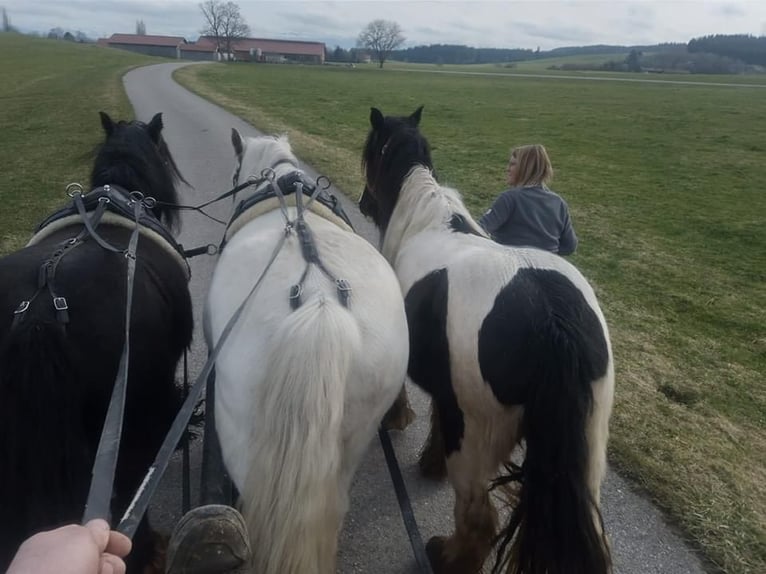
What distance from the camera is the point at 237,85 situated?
31.6 meters

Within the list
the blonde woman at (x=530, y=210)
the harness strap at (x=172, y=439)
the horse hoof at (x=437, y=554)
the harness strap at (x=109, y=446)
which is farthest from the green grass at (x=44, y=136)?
the horse hoof at (x=437, y=554)

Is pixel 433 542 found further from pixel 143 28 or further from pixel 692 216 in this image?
pixel 143 28

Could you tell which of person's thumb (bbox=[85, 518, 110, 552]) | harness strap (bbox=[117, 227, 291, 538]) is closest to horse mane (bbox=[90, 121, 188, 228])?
harness strap (bbox=[117, 227, 291, 538])

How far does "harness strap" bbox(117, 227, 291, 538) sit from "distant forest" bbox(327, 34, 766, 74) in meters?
92.3

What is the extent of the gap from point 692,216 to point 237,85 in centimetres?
2713

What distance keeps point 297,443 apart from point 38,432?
0.99 meters

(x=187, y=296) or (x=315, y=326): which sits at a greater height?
(x=315, y=326)

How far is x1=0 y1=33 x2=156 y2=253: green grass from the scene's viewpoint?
8633 millimetres

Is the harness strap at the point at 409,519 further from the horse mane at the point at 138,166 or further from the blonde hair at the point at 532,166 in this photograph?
the blonde hair at the point at 532,166

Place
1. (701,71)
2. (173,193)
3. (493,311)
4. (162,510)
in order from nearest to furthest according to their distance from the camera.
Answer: (493,311) → (162,510) → (173,193) → (701,71)

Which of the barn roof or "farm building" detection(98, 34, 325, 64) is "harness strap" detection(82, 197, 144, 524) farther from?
the barn roof

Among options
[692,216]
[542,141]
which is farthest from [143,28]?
[692,216]

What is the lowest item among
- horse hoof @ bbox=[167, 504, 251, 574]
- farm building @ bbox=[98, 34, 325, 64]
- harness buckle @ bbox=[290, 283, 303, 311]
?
horse hoof @ bbox=[167, 504, 251, 574]

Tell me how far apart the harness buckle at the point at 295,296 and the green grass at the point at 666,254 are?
255cm
